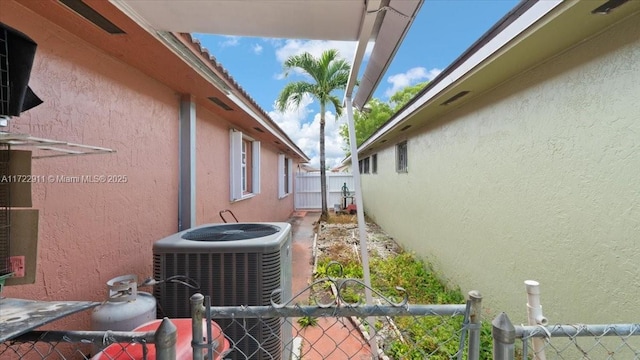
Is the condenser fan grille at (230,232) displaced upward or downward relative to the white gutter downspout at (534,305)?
upward

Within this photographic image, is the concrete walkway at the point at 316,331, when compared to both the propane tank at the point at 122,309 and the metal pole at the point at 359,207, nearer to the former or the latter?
the metal pole at the point at 359,207

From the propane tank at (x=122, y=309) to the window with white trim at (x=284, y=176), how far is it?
8302 mm

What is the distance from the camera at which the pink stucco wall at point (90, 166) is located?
163 cm

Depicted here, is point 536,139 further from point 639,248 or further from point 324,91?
point 324,91

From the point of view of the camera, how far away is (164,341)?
84 centimetres

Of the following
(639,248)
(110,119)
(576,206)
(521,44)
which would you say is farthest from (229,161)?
(639,248)

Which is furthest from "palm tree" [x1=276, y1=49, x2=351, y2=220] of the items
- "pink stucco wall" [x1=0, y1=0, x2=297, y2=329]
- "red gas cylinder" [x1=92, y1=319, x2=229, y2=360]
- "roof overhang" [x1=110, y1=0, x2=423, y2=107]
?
"red gas cylinder" [x1=92, y1=319, x2=229, y2=360]

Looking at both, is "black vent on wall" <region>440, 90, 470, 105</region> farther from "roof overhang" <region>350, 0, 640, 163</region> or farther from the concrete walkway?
the concrete walkway

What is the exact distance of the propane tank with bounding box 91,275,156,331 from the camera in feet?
5.03

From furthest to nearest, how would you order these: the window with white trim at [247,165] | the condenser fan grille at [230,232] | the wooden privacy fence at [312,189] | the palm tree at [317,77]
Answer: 1. the wooden privacy fence at [312,189]
2. the palm tree at [317,77]
3. the window with white trim at [247,165]
4. the condenser fan grille at [230,232]

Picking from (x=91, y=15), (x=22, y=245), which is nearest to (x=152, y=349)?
(x=22, y=245)

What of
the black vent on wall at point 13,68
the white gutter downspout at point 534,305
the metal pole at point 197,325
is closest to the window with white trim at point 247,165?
the black vent on wall at point 13,68

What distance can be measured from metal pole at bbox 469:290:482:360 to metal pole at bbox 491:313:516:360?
2.6 inches

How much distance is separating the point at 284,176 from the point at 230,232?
9398mm
